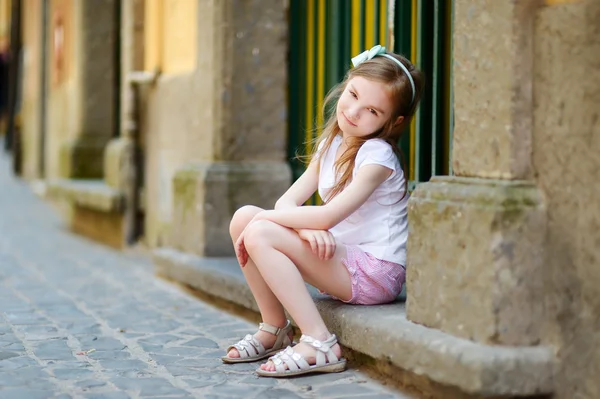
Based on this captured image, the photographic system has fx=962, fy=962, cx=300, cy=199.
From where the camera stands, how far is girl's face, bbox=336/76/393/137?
3449 mm

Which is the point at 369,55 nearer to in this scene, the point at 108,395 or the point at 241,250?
the point at 241,250

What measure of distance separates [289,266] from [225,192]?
188 cm

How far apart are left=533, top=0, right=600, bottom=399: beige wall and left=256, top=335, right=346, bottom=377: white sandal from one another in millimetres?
851

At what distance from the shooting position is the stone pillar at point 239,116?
520 cm

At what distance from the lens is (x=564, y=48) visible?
2773 mm

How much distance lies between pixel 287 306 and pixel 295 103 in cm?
223

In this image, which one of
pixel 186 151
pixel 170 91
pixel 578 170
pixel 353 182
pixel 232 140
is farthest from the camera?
pixel 170 91

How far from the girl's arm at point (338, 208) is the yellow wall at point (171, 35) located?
2.65 meters

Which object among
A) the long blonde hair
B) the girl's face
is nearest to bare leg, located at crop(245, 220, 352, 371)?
the long blonde hair

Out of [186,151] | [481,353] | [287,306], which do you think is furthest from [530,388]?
[186,151]

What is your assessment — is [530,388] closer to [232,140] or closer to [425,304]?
[425,304]

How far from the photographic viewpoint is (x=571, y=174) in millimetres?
2773

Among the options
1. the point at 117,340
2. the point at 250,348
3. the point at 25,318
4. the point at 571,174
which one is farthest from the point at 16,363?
the point at 571,174

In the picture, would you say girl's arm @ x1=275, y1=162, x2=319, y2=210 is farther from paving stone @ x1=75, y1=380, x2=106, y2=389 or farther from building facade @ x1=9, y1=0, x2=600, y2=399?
paving stone @ x1=75, y1=380, x2=106, y2=389
